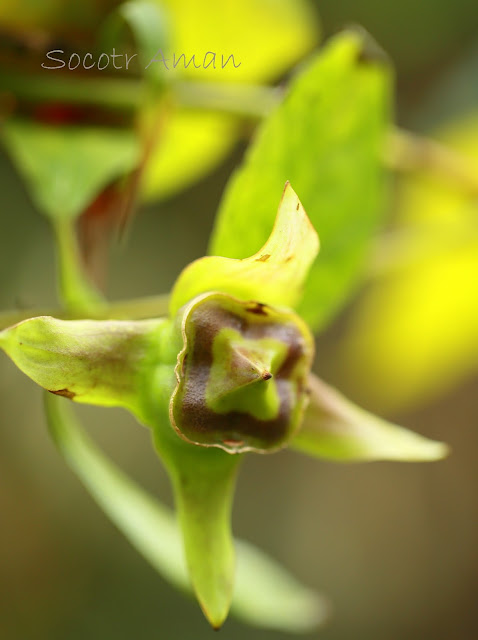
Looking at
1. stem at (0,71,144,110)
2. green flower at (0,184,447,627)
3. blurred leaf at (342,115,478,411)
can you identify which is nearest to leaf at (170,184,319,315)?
green flower at (0,184,447,627)

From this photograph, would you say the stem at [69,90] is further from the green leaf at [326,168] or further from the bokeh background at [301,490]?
the bokeh background at [301,490]

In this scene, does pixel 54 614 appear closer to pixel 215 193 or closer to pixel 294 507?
pixel 294 507

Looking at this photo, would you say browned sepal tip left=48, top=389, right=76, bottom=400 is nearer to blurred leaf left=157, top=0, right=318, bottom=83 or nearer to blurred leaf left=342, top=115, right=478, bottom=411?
blurred leaf left=157, top=0, right=318, bottom=83

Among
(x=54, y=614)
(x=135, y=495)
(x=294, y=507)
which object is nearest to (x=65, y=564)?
(x=54, y=614)

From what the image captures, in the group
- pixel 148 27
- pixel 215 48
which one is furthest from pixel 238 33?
pixel 148 27

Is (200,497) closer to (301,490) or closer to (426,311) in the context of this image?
(426,311)

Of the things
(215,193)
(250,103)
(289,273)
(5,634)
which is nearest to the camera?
(289,273)

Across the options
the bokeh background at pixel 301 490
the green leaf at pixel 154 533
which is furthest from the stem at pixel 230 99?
the bokeh background at pixel 301 490
